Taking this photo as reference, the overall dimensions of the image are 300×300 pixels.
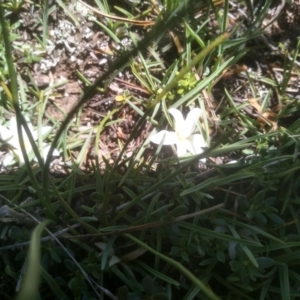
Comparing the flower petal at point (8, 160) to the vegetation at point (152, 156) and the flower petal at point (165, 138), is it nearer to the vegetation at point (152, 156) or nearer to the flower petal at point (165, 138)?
the vegetation at point (152, 156)

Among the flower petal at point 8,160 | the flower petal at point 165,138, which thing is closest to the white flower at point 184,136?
the flower petal at point 165,138

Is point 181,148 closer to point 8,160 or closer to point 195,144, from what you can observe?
point 195,144

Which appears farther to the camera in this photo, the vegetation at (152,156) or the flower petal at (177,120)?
the flower petal at (177,120)

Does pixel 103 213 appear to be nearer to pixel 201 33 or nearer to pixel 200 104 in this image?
pixel 200 104

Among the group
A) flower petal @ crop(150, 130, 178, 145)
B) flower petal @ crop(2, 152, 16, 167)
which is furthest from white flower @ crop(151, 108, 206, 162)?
flower petal @ crop(2, 152, 16, 167)

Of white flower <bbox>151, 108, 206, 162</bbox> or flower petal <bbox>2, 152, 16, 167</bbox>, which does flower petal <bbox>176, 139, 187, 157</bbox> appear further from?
flower petal <bbox>2, 152, 16, 167</bbox>

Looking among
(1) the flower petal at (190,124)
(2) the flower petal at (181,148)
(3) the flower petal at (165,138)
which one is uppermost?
(1) the flower petal at (190,124)

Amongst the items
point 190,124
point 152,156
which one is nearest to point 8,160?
point 152,156

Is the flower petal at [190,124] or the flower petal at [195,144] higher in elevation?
the flower petal at [190,124]
